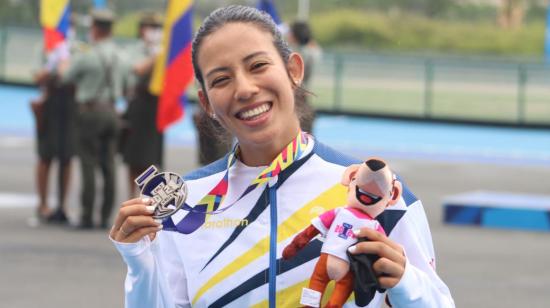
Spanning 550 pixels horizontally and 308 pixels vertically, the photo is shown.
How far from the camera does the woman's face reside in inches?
127

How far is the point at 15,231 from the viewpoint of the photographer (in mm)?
12383

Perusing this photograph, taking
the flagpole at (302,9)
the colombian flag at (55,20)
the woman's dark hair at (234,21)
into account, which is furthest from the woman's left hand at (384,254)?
the flagpole at (302,9)

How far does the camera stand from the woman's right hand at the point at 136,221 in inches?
124

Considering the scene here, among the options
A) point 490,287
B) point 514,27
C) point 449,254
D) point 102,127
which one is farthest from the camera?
point 514,27

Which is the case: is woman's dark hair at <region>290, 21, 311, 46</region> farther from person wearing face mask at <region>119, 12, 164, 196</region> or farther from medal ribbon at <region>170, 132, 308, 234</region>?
medal ribbon at <region>170, 132, 308, 234</region>

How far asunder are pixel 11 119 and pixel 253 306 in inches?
873

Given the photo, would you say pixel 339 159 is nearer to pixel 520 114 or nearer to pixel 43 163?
pixel 43 163

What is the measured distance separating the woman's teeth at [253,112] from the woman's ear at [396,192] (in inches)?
13.8

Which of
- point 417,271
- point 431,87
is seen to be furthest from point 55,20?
Answer: point 431,87

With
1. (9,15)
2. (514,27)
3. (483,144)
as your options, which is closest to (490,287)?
(483,144)

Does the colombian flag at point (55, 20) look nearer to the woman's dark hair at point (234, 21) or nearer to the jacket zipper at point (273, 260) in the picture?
the woman's dark hair at point (234, 21)

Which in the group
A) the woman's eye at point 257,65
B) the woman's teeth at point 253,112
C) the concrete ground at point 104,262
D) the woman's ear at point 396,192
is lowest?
the concrete ground at point 104,262

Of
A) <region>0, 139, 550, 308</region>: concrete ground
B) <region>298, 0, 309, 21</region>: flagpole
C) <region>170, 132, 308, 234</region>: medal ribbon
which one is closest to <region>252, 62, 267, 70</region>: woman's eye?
<region>170, 132, 308, 234</region>: medal ribbon

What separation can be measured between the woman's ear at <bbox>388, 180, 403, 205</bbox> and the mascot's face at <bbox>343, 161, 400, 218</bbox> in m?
0.03
